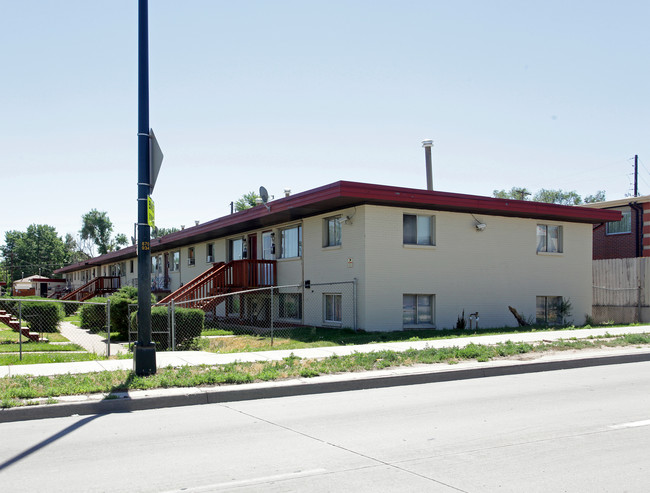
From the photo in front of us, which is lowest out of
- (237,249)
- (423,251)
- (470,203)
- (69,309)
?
(69,309)

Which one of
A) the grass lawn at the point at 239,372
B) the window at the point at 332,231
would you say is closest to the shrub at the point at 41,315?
the window at the point at 332,231

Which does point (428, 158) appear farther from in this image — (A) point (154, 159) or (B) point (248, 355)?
(A) point (154, 159)

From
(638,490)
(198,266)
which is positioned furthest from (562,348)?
(198,266)

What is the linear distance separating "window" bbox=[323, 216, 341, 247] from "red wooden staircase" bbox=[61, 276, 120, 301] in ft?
93.0

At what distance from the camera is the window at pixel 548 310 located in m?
22.8

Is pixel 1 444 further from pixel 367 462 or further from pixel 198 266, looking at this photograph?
pixel 198 266

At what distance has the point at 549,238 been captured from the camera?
23078 millimetres

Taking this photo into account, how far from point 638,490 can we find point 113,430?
5.51 metres

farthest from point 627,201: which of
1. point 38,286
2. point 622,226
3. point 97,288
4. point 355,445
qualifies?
point 38,286

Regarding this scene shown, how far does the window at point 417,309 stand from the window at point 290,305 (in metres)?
4.42

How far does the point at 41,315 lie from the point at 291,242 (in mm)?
9128

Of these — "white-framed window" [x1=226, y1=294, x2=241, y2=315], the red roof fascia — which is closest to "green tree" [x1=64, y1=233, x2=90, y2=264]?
"white-framed window" [x1=226, y1=294, x2=241, y2=315]

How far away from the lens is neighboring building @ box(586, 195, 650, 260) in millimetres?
28109

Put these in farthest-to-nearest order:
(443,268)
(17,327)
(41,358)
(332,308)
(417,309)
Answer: (332,308) → (443,268) → (17,327) → (417,309) → (41,358)
